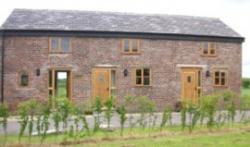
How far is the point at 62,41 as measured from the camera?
31.6 metres

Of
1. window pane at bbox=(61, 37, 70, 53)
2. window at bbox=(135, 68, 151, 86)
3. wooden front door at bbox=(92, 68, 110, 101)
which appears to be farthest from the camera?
window at bbox=(135, 68, 151, 86)

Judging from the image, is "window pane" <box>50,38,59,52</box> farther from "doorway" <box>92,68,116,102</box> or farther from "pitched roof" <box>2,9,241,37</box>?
"doorway" <box>92,68,116,102</box>

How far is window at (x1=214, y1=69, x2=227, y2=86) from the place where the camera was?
34906mm

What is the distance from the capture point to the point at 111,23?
33.3m

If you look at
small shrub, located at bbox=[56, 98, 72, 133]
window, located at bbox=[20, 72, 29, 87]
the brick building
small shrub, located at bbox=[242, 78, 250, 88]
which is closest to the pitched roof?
the brick building

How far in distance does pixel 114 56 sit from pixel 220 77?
7.29 metres

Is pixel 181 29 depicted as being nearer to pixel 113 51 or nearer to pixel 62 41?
pixel 113 51

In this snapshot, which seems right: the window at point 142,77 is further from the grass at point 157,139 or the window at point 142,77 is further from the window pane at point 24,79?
the grass at point 157,139

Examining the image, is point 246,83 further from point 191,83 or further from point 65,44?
point 65,44

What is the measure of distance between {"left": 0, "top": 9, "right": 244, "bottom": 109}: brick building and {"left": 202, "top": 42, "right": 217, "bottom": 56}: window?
6 centimetres

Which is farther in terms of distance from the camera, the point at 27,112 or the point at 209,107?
the point at 209,107

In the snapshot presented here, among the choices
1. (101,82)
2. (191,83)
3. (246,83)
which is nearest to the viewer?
(101,82)

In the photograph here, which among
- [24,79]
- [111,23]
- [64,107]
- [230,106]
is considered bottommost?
[230,106]

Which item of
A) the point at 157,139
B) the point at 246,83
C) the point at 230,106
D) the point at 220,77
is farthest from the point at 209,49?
the point at 246,83
